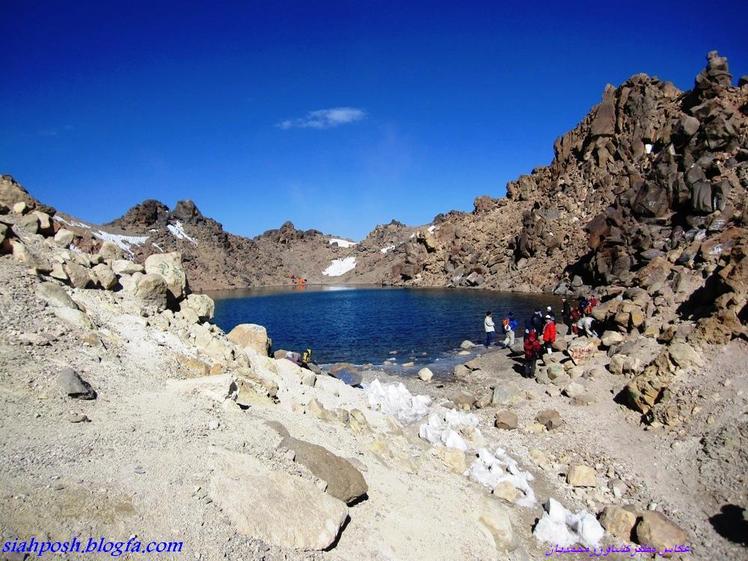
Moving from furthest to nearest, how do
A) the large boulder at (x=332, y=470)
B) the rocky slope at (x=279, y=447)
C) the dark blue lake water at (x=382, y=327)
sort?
the dark blue lake water at (x=382, y=327)
the large boulder at (x=332, y=470)
the rocky slope at (x=279, y=447)

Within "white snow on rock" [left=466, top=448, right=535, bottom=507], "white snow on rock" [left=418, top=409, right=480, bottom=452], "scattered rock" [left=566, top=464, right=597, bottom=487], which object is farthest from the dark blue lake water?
"scattered rock" [left=566, top=464, right=597, bottom=487]

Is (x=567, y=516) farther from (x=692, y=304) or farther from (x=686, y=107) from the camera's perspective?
(x=686, y=107)

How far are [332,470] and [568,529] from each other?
217 inches

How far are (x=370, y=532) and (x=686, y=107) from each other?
3716 inches

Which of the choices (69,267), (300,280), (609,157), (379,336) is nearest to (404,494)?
(69,267)

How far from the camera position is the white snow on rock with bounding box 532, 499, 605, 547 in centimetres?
940

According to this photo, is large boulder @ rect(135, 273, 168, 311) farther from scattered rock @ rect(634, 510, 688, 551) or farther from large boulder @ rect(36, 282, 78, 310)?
scattered rock @ rect(634, 510, 688, 551)

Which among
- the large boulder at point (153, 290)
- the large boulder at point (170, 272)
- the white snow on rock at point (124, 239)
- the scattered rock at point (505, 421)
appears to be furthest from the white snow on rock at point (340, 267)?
the large boulder at point (153, 290)

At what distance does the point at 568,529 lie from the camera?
964 cm

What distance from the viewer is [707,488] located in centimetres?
1054

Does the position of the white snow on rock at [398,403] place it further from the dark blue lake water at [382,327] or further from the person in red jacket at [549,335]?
the dark blue lake water at [382,327]

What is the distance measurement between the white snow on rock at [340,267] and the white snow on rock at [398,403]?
522ft

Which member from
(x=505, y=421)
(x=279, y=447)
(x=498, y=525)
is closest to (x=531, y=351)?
(x=505, y=421)

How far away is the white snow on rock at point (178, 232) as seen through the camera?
147125mm
